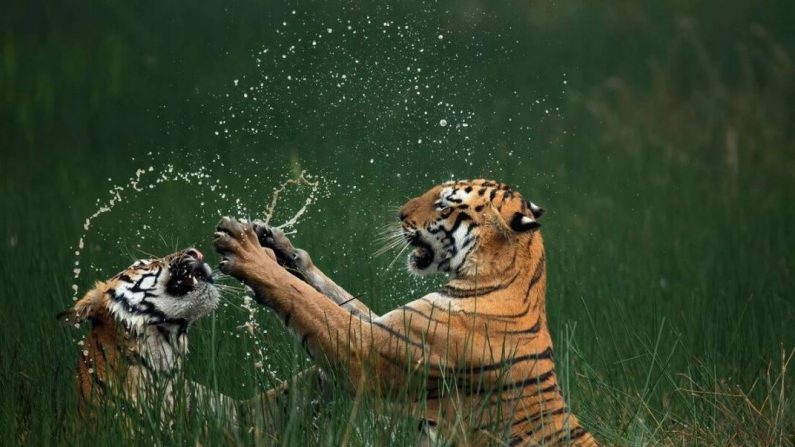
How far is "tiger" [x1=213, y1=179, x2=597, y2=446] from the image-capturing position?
3.01m

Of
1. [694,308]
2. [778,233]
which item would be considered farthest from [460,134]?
[694,308]

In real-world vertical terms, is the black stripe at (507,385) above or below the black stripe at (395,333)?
below

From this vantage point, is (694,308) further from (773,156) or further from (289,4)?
(289,4)

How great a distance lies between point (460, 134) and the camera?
684 cm

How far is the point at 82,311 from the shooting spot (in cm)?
331

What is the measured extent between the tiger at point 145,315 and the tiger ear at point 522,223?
0.82 meters

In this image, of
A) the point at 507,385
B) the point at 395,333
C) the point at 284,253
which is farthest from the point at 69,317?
the point at 507,385

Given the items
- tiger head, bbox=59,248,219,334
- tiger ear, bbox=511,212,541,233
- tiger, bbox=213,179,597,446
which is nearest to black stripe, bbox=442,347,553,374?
tiger, bbox=213,179,597,446

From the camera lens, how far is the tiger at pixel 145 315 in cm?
324

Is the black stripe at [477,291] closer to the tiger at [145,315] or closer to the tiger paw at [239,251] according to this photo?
the tiger paw at [239,251]

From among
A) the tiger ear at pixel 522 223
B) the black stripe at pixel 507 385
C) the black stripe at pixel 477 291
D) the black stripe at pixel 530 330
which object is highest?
the tiger ear at pixel 522 223

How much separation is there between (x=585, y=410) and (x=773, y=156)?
4.42 meters

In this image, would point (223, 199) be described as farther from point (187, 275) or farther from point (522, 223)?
point (522, 223)

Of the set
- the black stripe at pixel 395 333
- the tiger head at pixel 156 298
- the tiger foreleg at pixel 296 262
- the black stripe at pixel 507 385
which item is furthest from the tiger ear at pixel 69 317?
the black stripe at pixel 507 385
